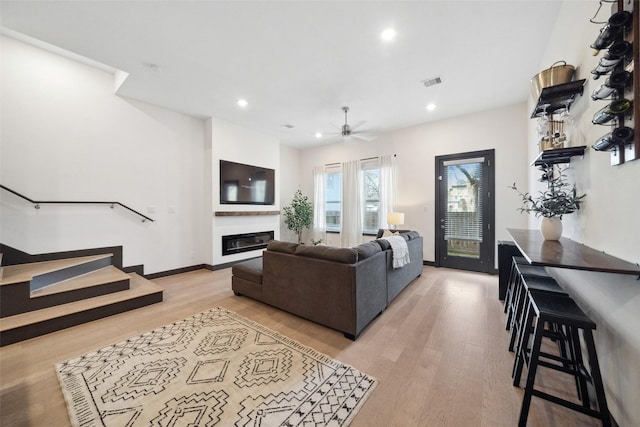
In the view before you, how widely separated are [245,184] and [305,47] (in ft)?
11.0

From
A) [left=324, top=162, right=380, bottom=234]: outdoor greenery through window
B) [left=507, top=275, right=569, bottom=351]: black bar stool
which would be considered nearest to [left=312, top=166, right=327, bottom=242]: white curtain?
[left=324, top=162, right=380, bottom=234]: outdoor greenery through window

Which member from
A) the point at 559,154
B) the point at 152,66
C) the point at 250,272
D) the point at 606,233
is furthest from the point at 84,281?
the point at 559,154

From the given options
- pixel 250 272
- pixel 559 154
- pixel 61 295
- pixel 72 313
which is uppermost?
pixel 559 154

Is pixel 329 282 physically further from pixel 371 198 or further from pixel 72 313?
pixel 371 198

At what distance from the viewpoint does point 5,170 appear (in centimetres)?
296

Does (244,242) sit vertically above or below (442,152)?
below

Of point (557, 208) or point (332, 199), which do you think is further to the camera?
point (332, 199)

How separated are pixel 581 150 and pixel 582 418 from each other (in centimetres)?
178

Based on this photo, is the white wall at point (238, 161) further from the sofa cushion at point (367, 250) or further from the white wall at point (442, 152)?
the sofa cushion at point (367, 250)

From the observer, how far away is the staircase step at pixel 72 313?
2.24 meters

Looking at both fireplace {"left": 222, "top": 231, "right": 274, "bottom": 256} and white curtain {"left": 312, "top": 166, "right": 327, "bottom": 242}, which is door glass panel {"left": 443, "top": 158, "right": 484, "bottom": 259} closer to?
white curtain {"left": 312, "top": 166, "right": 327, "bottom": 242}

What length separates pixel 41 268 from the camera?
2902 millimetres

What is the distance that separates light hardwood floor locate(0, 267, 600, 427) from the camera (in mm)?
1457

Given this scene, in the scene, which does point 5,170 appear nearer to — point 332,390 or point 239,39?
point 239,39
